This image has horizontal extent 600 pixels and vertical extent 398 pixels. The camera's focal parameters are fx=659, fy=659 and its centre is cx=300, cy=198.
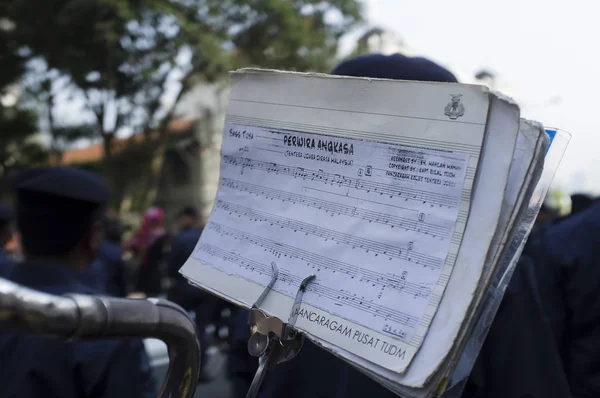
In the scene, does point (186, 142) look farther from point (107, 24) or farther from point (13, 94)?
point (107, 24)

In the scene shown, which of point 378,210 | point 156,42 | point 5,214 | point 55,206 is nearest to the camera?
Result: point 378,210

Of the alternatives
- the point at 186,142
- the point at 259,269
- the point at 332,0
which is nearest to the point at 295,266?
the point at 259,269

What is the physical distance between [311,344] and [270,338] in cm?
31

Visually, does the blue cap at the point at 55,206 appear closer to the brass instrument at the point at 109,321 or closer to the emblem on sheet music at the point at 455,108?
the brass instrument at the point at 109,321

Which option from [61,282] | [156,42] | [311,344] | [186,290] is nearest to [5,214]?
[186,290]

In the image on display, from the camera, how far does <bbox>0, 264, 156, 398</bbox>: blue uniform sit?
5.27 feet

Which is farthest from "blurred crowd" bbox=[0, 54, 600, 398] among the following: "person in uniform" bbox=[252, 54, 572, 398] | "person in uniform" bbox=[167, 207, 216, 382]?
"person in uniform" bbox=[167, 207, 216, 382]

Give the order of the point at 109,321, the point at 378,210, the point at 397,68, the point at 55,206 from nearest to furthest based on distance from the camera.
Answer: the point at 109,321 → the point at 378,210 → the point at 397,68 → the point at 55,206

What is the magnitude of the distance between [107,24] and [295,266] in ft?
46.4

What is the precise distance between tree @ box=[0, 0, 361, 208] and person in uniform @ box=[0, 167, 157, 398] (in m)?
12.5

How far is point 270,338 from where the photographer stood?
1.04 metres

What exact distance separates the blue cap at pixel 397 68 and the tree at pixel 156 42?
520 inches

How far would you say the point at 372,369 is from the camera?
894 millimetres

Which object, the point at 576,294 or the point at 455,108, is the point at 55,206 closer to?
the point at 455,108
